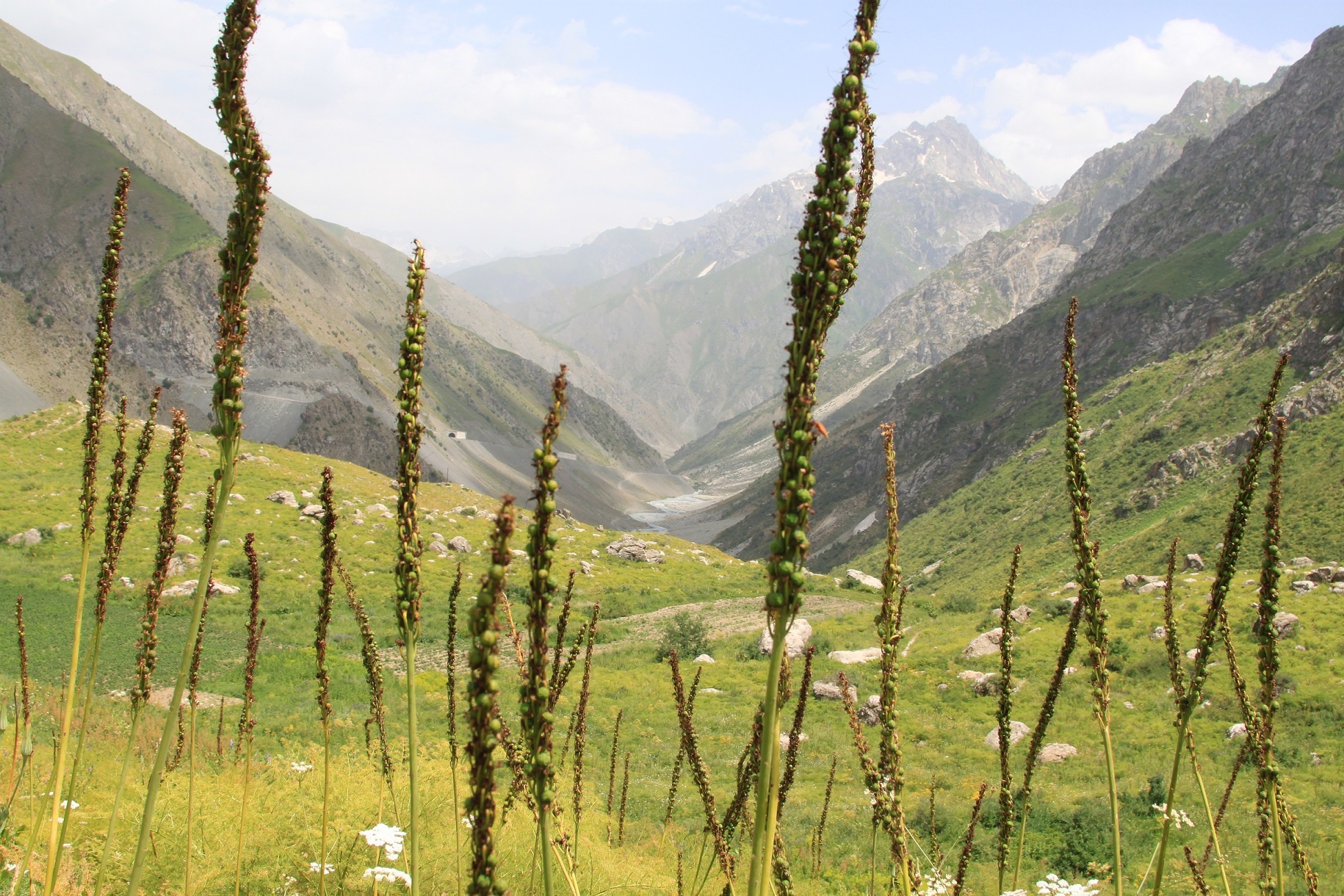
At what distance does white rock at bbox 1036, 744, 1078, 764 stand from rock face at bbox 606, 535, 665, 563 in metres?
38.8

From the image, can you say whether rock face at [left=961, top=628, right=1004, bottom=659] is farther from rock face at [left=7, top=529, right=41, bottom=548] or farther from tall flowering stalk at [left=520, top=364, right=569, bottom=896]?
rock face at [left=7, top=529, right=41, bottom=548]

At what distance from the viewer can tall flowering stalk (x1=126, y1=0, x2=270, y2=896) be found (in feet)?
10.8

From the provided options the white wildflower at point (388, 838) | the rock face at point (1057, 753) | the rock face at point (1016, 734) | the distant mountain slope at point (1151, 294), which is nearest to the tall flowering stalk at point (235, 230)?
the white wildflower at point (388, 838)

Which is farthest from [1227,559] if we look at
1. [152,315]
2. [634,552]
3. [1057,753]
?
[152,315]

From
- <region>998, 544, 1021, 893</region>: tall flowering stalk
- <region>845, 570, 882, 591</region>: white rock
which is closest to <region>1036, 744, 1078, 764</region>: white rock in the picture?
<region>998, 544, 1021, 893</region>: tall flowering stalk

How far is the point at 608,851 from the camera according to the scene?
929cm

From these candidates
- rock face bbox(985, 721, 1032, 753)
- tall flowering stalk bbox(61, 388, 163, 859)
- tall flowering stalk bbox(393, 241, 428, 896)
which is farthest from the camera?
rock face bbox(985, 721, 1032, 753)

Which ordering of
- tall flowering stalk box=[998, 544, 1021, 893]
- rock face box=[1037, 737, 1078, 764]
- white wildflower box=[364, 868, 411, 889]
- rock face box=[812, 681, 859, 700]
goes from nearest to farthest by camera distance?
tall flowering stalk box=[998, 544, 1021, 893]
white wildflower box=[364, 868, 411, 889]
rock face box=[1037, 737, 1078, 764]
rock face box=[812, 681, 859, 700]

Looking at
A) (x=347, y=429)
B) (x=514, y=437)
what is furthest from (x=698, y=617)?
(x=514, y=437)

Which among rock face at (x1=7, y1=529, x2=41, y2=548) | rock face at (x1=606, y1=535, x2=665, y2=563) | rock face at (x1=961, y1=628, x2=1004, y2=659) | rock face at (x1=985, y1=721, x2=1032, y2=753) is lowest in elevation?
rock face at (x1=985, y1=721, x2=1032, y2=753)

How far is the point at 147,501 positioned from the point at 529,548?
170 ft

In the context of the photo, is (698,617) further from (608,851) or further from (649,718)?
(608,851)

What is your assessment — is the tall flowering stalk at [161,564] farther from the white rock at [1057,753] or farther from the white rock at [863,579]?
the white rock at [863,579]

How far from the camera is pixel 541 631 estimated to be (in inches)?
109
